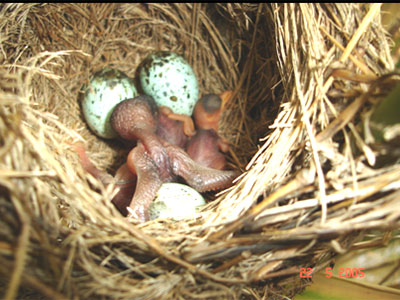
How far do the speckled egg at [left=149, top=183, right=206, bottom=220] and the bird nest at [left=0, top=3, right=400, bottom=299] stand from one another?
0.05m

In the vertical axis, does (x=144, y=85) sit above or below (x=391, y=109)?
above

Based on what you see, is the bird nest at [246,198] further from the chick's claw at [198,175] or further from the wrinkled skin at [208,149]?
the wrinkled skin at [208,149]

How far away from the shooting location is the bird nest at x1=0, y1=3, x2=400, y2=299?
65cm

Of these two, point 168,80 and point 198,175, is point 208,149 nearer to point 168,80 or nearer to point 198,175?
point 198,175

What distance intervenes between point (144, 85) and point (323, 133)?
0.92 m

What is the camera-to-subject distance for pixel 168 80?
1.37 meters

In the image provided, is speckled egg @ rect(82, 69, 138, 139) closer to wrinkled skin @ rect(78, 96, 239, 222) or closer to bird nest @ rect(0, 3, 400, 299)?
wrinkled skin @ rect(78, 96, 239, 222)

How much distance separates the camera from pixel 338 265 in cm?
111

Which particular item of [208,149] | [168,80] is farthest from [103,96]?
[208,149]

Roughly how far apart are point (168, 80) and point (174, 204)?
619 mm

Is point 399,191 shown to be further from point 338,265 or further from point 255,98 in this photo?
point 255,98

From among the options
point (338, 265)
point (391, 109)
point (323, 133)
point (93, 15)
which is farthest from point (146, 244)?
point (93, 15)

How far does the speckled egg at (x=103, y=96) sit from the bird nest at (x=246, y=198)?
238 mm

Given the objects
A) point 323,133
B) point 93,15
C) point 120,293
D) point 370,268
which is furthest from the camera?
point 93,15
